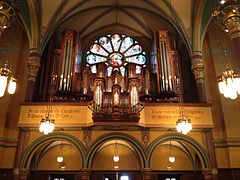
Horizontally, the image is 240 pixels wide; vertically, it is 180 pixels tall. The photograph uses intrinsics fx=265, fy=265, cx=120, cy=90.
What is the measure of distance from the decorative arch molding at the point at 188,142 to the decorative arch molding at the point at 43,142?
3445mm

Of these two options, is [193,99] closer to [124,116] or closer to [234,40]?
[124,116]

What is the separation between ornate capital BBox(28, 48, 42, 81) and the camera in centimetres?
1560

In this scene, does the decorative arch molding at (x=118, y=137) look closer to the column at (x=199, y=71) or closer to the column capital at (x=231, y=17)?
the column at (x=199, y=71)

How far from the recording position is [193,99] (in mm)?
17375

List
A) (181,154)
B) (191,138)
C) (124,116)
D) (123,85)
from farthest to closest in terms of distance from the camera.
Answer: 1. (181,154)
2. (123,85)
3. (191,138)
4. (124,116)

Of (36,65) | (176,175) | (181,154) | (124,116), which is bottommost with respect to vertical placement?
(176,175)

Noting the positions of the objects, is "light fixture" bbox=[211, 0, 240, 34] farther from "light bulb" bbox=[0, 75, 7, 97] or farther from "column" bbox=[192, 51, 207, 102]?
"light bulb" bbox=[0, 75, 7, 97]

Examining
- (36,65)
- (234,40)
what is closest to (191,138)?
(234,40)

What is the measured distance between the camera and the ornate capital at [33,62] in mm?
15602

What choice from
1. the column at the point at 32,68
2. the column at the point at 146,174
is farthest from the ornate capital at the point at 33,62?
the column at the point at 146,174

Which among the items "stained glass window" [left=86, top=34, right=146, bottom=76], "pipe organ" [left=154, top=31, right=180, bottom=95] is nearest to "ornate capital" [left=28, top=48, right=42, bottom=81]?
"stained glass window" [left=86, top=34, right=146, bottom=76]

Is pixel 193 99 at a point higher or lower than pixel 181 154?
higher

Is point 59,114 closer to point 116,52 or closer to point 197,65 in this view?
point 116,52

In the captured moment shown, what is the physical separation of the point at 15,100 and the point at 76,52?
492cm
